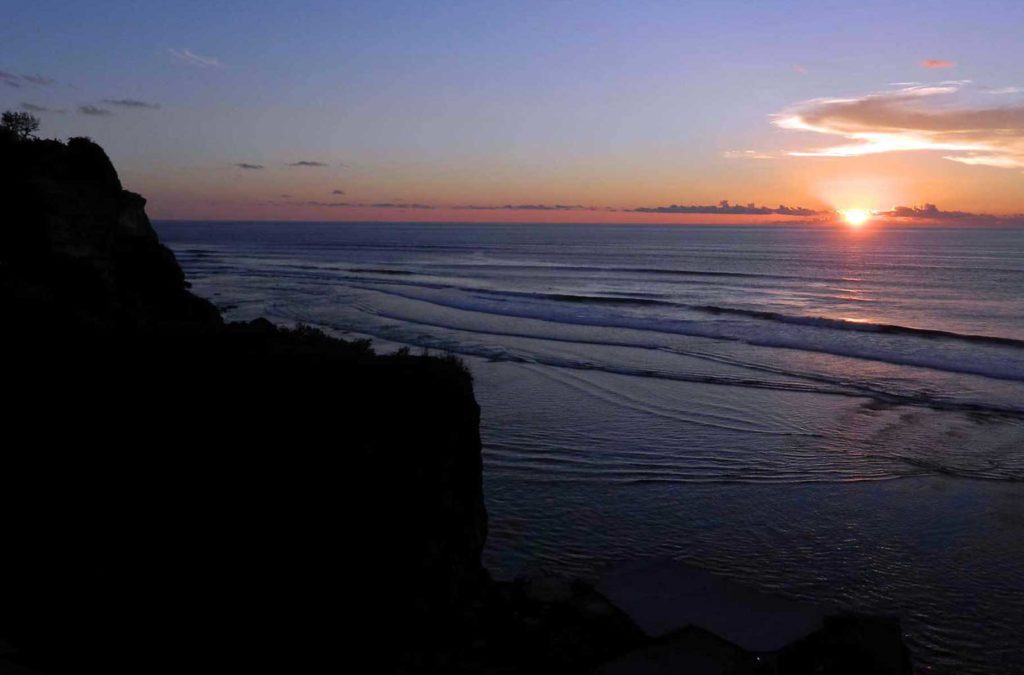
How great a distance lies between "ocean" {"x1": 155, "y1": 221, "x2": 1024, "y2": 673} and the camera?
32.7 ft

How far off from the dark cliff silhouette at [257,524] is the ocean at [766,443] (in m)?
1.78

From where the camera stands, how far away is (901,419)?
18000 mm

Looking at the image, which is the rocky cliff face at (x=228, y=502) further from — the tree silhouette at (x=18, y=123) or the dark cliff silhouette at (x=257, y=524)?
the tree silhouette at (x=18, y=123)

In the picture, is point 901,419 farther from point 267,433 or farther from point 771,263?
point 771,263

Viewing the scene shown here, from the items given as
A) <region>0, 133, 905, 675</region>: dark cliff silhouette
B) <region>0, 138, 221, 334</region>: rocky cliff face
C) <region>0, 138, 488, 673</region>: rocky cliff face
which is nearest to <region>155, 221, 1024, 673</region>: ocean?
<region>0, 133, 905, 675</region>: dark cliff silhouette

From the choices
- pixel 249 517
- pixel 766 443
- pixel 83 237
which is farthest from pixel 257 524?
pixel 83 237

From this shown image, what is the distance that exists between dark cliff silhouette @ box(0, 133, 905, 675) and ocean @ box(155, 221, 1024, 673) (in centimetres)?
178

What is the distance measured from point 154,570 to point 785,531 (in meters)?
8.52

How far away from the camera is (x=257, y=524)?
299 inches

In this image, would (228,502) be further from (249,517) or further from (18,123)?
(18,123)

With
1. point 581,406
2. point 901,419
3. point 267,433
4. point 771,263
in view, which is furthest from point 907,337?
point 771,263

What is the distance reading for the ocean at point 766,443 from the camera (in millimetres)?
9969

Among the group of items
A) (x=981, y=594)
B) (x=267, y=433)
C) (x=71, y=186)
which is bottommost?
(x=981, y=594)

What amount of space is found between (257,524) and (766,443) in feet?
37.3
